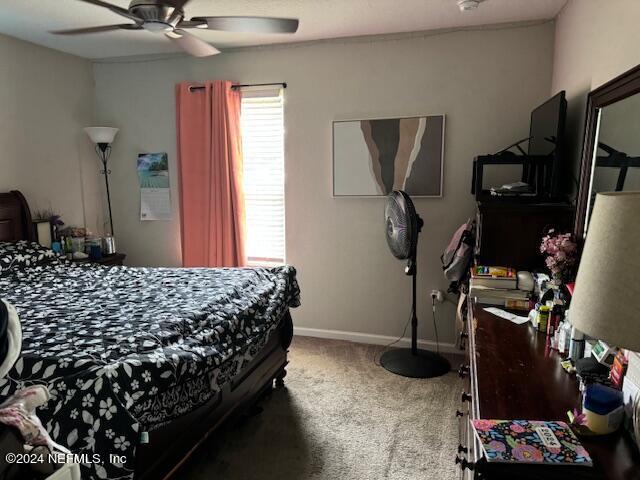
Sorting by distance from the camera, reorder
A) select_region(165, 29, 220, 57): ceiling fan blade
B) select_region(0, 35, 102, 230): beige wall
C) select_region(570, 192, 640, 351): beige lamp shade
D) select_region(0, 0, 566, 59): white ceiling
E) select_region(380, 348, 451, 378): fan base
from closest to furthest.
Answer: select_region(570, 192, 640, 351): beige lamp shade
select_region(165, 29, 220, 57): ceiling fan blade
select_region(0, 0, 566, 59): white ceiling
select_region(380, 348, 451, 378): fan base
select_region(0, 35, 102, 230): beige wall

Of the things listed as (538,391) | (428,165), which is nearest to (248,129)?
(428,165)

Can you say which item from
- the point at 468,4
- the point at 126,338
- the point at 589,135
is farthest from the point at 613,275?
the point at 468,4

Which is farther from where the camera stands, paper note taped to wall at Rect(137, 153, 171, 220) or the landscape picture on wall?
paper note taped to wall at Rect(137, 153, 171, 220)

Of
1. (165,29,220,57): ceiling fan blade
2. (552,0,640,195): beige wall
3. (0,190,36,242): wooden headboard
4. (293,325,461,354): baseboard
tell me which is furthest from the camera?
(293,325,461,354): baseboard

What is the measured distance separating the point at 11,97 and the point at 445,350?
377cm

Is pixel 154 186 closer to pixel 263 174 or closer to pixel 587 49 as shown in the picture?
pixel 263 174

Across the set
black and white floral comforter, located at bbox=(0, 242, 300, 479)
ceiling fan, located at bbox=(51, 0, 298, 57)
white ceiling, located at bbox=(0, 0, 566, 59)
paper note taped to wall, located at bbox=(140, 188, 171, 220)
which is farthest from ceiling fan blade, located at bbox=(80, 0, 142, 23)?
paper note taped to wall, located at bbox=(140, 188, 171, 220)

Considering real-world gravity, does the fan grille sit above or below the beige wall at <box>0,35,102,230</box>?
below

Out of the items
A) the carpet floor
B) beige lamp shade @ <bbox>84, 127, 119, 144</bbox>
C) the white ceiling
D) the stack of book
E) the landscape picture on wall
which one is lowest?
the carpet floor

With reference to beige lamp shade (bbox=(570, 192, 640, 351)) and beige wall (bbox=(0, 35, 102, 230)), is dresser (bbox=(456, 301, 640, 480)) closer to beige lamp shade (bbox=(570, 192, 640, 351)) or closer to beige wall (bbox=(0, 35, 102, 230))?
beige lamp shade (bbox=(570, 192, 640, 351))

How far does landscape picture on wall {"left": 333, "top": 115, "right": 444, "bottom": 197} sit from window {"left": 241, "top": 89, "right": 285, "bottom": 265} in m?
0.51

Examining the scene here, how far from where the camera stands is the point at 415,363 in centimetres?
317

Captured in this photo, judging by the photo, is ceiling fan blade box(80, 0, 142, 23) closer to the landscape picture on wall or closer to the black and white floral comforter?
the black and white floral comforter

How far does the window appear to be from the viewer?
363 cm
